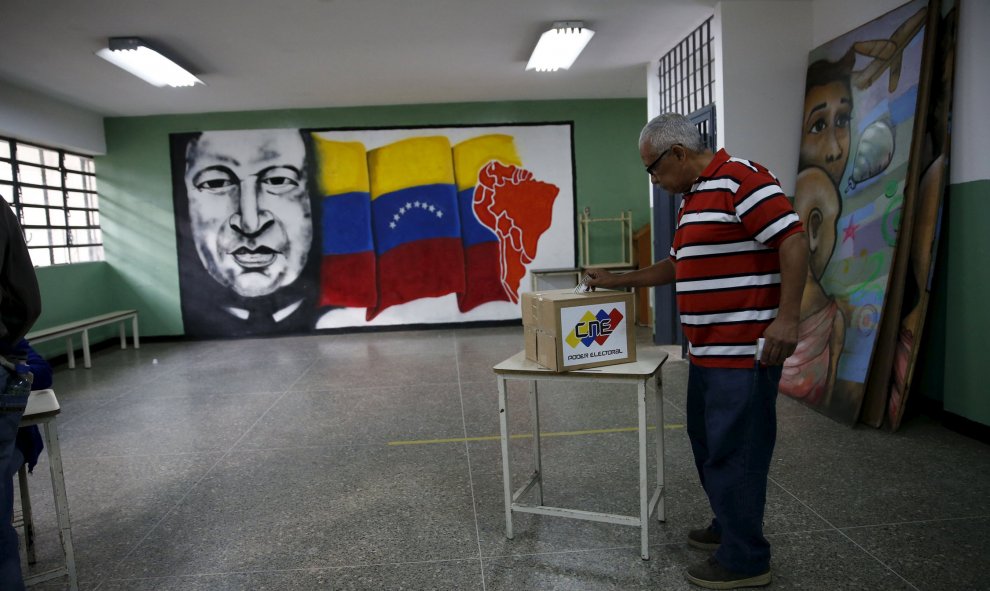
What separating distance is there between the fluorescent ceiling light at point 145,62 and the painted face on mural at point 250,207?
1.94 m

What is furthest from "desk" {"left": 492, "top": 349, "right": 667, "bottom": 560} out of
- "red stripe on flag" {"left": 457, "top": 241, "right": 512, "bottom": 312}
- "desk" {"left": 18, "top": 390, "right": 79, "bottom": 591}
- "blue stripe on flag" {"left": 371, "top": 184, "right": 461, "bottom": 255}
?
"blue stripe on flag" {"left": 371, "top": 184, "right": 461, "bottom": 255}

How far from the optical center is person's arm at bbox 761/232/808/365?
2008mm

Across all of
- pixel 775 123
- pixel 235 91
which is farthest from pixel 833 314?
pixel 235 91

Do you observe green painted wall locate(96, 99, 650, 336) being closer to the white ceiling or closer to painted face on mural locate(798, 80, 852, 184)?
the white ceiling

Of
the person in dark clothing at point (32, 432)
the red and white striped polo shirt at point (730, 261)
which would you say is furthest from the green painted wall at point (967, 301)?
the person in dark clothing at point (32, 432)

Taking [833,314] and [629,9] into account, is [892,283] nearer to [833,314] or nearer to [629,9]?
[833,314]

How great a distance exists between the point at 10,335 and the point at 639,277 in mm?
2299

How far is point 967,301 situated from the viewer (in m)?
3.78

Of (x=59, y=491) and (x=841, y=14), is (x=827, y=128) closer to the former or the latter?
(x=841, y=14)

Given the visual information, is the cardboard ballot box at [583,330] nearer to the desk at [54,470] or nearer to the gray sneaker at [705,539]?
the gray sneaker at [705,539]

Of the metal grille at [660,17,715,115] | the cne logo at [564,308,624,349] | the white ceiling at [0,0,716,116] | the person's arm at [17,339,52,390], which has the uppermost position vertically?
the white ceiling at [0,0,716,116]

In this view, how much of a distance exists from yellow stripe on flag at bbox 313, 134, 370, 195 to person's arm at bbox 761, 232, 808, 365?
7.30 m

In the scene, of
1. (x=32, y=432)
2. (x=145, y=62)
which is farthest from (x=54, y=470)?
(x=145, y=62)

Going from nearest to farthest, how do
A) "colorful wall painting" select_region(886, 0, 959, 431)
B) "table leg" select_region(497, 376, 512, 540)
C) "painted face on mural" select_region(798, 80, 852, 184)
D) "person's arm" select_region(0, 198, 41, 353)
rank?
1. "person's arm" select_region(0, 198, 41, 353)
2. "table leg" select_region(497, 376, 512, 540)
3. "colorful wall painting" select_region(886, 0, 959, 431)
4. "painted face on mural" select_region(798, 80, 852, 184)
